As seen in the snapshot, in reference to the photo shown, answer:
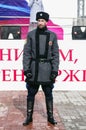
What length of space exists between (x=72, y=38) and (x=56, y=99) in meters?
2.04

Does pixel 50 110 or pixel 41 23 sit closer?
pixel 41 23

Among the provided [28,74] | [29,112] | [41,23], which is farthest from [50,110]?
[41,23]

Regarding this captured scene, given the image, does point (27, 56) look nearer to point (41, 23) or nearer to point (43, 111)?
point (41, 23)

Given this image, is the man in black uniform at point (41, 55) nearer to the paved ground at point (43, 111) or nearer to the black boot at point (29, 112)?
the black boot at point (29, 112)

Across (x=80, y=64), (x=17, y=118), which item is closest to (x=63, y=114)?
(x=17, y=118)

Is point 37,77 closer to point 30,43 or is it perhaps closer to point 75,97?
point 30,43

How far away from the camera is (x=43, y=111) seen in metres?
8.60

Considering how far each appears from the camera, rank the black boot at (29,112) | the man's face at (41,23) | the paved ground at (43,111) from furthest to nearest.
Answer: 1. the black boot at (29,112)
2. the paved ground at (43,111)
3. the man's face at (41,23)

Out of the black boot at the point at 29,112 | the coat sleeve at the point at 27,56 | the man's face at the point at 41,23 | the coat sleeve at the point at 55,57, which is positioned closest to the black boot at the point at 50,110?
the black boot at the point at 29,112

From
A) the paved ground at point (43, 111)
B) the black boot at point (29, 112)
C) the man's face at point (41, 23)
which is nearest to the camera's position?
the man's face at point (41, 23)

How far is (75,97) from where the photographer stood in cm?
1028

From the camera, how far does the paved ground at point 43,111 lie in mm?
7441

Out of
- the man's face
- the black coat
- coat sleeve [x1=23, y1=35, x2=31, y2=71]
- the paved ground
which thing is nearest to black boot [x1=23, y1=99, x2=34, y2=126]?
the paved ground

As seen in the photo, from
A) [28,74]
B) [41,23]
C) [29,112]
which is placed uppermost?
[41,23]
